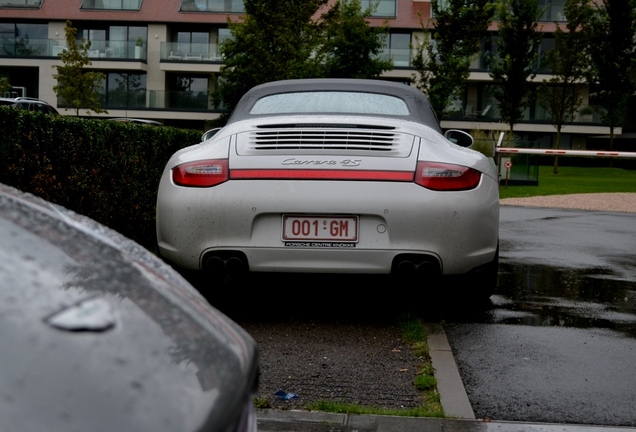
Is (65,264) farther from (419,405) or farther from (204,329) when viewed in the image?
(419,405)

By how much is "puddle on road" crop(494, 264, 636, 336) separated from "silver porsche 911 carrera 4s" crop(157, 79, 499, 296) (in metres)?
1.04

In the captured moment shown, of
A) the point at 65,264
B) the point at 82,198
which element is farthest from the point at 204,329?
the point at 82,198

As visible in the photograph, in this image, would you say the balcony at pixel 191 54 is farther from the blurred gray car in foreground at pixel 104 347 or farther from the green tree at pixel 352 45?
the blurred gray car in foreground at pixel 104 347

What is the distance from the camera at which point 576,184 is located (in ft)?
113

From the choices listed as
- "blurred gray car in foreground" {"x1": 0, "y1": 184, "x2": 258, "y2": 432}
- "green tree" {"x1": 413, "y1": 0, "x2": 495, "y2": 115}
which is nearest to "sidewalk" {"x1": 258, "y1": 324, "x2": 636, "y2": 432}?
"blurred gray car in foreground" {"x1": 0, "y1": 184, "x2": 258, "y2": 432}

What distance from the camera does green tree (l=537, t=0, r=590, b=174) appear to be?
42.9 metres

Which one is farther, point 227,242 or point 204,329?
point 227,242

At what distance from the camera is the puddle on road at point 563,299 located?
5.78m

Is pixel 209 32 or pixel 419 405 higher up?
pixel 209 32

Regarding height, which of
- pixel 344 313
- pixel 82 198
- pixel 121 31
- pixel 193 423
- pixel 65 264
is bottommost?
pixel 344 313

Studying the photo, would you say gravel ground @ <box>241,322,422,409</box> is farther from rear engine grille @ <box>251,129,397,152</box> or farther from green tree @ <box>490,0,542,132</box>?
green tree @ <box>490,0,542,132</box>

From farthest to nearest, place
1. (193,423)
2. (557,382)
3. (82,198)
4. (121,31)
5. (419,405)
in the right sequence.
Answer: (121,31), (82,198), (557,382), (419,405), (193,423)

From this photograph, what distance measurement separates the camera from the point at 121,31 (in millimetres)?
55812

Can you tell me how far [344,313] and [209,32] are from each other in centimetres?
5198
